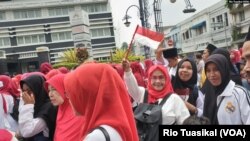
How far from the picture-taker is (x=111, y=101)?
1912 millimetres

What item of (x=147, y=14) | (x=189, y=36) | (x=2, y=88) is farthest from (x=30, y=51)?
(x=2, y=88)

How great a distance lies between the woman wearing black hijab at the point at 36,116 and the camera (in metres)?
3.25

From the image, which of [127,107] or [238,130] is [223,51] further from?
[127,107]

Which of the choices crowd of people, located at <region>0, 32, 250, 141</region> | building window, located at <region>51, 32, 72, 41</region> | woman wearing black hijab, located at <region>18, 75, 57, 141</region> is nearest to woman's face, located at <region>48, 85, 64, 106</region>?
crowd of people, located at <region>0, 32, 250, 141</region>

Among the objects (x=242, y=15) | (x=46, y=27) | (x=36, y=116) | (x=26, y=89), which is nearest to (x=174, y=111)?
(x=36, y=116)

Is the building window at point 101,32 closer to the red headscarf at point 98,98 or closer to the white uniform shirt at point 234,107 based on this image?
the white uniform shirt at point 234,107

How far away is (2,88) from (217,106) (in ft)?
10.1

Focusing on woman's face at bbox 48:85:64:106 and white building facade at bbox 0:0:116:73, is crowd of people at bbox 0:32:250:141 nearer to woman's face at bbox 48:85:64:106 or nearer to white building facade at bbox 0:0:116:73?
woman's face at bbox 48:85:64:106

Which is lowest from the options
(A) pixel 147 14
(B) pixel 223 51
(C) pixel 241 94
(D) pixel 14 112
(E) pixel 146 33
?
(D) pixel 14 112

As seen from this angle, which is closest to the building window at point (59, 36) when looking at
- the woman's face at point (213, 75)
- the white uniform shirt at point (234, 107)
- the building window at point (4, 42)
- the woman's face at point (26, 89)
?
the building window at point (4, 42)

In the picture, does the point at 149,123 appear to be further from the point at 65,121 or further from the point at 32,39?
the point at 32,39

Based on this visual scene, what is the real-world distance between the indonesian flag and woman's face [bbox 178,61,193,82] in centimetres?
94

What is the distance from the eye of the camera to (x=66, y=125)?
296cm

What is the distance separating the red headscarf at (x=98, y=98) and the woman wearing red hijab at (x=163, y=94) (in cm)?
117
